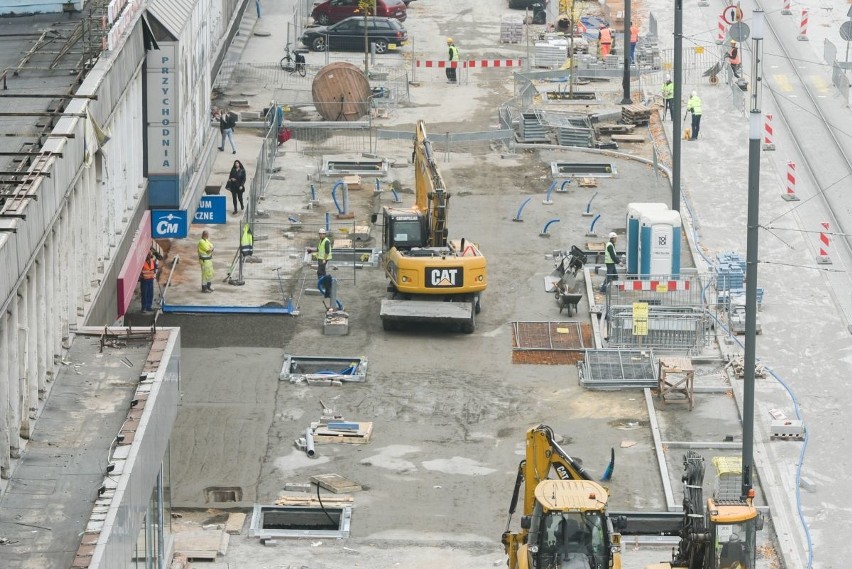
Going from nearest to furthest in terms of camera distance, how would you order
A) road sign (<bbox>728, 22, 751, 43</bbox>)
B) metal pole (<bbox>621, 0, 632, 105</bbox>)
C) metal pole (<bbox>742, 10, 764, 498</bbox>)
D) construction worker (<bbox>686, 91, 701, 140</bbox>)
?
1. metal pole (<bbox>742, 10, 764, 498</bbox>)
2. road sign (<bbox>728, 22, 751, 43</bbox>)
3. construction worker (<bbox>686, 91, 701, 140</bbox>)
4. metal pole (<bbox>621, 0, 632, 105</bbox>)

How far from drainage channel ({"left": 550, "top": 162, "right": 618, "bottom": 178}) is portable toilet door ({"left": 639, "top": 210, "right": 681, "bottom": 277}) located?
10.7 meters

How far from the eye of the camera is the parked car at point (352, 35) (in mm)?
67312

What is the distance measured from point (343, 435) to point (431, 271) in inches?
257

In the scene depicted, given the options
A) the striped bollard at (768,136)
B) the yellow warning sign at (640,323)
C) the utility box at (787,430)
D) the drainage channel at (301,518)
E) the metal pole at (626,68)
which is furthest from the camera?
Result: the metal pole at (626,68)

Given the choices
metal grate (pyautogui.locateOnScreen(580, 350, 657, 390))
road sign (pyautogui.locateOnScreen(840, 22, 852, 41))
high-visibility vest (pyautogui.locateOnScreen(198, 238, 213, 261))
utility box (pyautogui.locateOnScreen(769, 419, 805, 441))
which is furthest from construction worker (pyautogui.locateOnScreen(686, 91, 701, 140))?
utility box (pyautogui.locateOnScreen(769, 419, 805, 441))

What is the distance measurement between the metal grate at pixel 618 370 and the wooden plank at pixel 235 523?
352 inches

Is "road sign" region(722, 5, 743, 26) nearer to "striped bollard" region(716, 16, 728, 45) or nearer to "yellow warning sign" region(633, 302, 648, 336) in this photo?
"striped bollard" region(716, 16, 728, 45)

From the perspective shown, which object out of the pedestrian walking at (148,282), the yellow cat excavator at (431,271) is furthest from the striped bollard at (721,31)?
the pedestrian walking at (148,282)

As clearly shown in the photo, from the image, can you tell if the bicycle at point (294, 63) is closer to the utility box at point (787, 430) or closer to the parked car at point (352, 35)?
the parked car at point (352, 35)

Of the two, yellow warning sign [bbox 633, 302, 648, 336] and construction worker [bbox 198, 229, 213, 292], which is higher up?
construction worker [bbox 198, 229, 213, 292]

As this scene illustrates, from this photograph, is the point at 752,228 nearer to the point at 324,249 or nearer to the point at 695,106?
the point at 324,249

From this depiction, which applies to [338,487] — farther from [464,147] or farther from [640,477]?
[464,147]

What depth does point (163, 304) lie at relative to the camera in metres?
39.6

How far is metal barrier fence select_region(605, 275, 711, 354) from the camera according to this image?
3784cm
